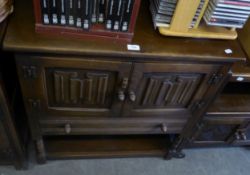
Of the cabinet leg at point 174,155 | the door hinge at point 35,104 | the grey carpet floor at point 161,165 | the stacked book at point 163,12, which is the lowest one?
the grey carpet floor at point 161,165

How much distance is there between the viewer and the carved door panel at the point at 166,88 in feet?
2.99

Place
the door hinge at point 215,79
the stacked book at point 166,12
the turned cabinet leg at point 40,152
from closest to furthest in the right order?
the stacked book at point 166,12, the door hinge at point 215,79, the turned cabinet leg at point 40,152

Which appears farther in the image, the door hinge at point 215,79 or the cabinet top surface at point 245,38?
the cabinet top surface at point 245,38

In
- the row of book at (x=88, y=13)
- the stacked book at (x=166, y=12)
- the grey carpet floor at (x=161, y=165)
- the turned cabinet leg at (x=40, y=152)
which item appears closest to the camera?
the row of book at (x=88, y=13)

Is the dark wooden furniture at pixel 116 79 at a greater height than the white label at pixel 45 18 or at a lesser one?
lesser

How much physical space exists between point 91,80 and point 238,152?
1117 millimetres

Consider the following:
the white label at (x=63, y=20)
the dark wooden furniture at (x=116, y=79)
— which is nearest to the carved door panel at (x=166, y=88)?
the dark wooden furniture at (x=116, y=79)

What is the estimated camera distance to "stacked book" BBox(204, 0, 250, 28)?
832 millimetres

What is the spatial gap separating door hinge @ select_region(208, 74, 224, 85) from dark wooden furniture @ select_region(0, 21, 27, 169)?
0.70 metres

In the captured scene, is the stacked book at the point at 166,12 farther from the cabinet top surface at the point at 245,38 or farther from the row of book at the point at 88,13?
the cabinet top surface at the point at 245,38

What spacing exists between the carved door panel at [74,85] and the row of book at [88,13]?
11 cm

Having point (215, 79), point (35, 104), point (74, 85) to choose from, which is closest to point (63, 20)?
point (74, 85)

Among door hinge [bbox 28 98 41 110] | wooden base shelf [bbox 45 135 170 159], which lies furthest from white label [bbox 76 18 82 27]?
wooden base shelf [bbox 45 135 170 159]

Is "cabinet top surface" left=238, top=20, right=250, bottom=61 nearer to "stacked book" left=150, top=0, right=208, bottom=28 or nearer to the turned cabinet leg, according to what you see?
"stacked book" left=150, top=0, right=208, bottom=28
